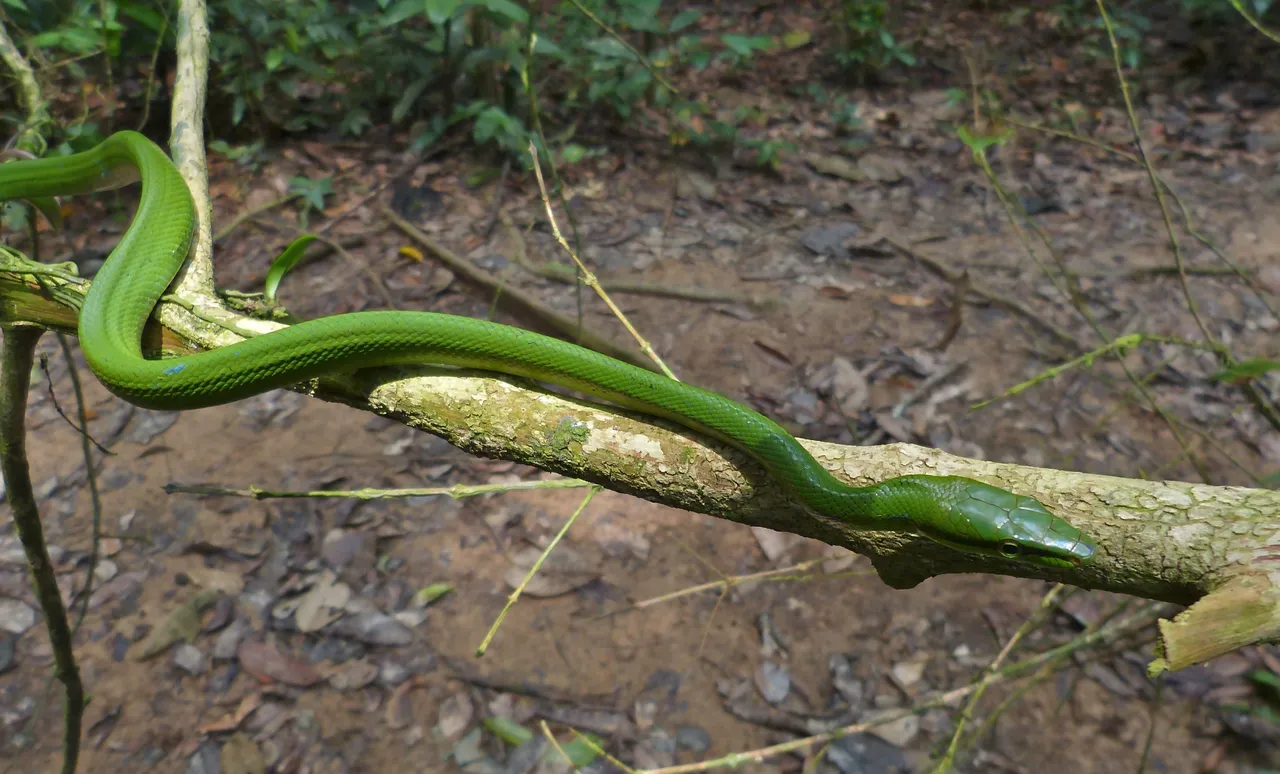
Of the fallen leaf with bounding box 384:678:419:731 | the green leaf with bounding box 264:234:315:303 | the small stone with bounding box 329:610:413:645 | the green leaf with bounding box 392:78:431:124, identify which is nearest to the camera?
the green leaf with bounding box 264:234:315:303

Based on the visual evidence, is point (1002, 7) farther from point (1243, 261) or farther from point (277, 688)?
point (277, 688)

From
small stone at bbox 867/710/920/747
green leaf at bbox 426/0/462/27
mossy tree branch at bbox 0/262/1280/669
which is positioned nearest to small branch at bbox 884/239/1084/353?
small stone at bbox 867/710/920/747

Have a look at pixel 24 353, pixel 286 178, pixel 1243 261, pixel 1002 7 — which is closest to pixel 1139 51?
pixel 1002 7

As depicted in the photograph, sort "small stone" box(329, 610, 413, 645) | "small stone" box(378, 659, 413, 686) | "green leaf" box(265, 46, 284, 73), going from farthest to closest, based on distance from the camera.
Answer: "green leaf" box(265, 46, 284, 73) → "small stone" box(329, 610, 413, 645) → "small stone" box(378, 659, 413, 686)

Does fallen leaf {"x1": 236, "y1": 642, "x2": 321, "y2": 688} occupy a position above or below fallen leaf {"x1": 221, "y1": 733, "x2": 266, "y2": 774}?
above

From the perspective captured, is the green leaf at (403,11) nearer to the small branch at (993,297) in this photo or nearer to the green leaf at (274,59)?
the green leaf at (274,59)

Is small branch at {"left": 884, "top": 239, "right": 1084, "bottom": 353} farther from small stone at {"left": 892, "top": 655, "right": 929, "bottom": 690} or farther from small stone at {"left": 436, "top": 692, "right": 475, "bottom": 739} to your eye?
small stone at {"left": 436, "top": 692, "right": 475, "bottom": 739}

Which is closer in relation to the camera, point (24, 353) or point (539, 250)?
point (24, 353)
